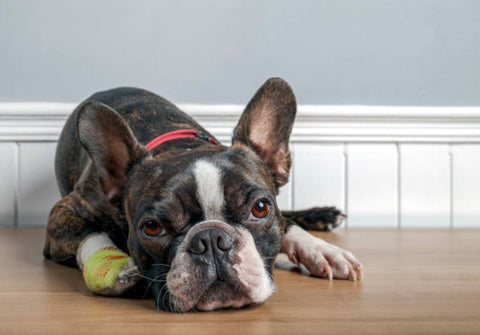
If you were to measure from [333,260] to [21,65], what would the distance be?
2.00 meters

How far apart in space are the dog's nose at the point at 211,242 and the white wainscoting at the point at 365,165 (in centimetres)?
175

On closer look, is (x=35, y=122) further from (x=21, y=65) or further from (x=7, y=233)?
(x=7, y=233)

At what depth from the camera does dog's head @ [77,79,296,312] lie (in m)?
1.44

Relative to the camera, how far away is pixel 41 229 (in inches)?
123

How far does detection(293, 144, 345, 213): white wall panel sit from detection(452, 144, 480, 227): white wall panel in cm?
58

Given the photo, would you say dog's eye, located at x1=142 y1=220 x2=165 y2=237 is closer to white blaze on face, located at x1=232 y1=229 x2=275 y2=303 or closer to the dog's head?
the dog's head

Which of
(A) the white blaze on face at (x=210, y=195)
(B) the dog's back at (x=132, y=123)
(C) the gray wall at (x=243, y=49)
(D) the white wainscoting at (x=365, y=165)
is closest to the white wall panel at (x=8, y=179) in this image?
(D) the white wainscoting at (x=365, y=165)

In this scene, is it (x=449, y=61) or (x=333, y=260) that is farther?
(x=449, y=61)

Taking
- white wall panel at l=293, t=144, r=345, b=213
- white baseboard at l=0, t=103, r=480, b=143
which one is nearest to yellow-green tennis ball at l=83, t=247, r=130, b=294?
white baseboard at l=0, t=103, r=480, b=143

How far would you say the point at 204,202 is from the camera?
1.54 m

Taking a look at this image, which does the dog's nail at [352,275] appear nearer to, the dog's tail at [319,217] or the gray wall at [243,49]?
the dog's tail at [319,217]

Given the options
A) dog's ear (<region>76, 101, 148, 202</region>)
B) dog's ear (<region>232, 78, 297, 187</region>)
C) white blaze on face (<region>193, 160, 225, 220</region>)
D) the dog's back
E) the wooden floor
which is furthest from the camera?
the dog's back

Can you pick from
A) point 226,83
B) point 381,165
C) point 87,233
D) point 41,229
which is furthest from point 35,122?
point 381,165

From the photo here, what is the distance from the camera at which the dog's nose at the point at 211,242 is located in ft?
4.73
